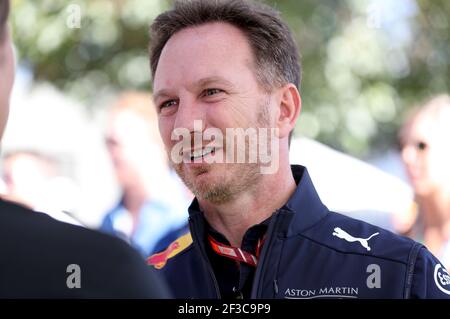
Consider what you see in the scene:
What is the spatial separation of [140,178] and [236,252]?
2.70m

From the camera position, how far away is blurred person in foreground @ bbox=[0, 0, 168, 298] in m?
1.18

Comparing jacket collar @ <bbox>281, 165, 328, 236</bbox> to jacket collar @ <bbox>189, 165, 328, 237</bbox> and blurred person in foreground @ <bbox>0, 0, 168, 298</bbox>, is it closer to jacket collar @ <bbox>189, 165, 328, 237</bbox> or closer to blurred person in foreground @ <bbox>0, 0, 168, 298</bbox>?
jacket collar @ <bbox>189, 165, 328, 237</bbox>

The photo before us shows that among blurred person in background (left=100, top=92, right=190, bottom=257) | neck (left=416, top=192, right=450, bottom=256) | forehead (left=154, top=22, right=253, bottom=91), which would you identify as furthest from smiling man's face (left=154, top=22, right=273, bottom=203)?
blurred person in background (left=100, top=92, right=190, bottom=257)

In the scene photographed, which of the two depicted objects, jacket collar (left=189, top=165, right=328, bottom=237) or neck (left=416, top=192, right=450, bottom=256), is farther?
neck (left=416, top=192, right=450, bottom=256)

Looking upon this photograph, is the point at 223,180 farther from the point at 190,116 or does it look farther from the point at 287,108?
the point at 287,108

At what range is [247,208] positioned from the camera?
2236 millimetres

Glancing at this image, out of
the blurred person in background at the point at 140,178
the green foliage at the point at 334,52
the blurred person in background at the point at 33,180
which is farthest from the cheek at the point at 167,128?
the green foliage at the point at 334,52

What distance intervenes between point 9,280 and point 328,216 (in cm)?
126

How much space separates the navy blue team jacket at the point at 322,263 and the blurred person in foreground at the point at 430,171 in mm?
1731

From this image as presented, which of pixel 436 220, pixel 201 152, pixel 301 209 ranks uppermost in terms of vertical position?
pixel 436 220

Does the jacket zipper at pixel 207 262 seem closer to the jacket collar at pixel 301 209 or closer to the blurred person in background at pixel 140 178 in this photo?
the jacket collar at pixel 301 209

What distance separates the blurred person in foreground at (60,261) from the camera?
3.88ft

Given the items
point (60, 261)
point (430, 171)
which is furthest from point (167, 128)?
point (430, 171)

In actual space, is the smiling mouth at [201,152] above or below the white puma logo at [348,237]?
above
